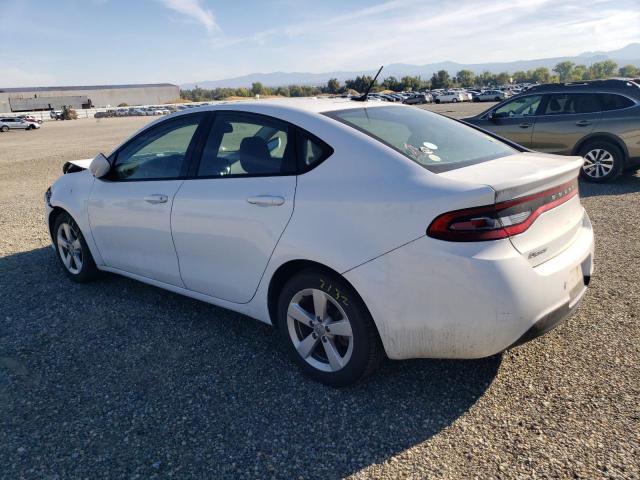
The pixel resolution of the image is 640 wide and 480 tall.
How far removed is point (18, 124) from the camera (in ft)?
153

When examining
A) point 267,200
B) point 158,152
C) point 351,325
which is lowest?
point 351,325

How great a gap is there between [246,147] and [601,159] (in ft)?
23.9

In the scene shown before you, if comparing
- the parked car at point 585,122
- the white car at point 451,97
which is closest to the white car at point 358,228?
the parked car at point 585,122

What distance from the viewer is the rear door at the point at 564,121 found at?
8.34 m

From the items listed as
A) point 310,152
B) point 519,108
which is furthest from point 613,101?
point 310,152

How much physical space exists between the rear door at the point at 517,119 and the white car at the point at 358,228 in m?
6.03

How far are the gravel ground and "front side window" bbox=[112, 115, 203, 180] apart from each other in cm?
116

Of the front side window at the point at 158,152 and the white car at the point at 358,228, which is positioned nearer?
the white car at the point at 358,228

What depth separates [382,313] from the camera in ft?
8.37

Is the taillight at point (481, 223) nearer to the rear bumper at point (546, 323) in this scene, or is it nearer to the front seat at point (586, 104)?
the rear bumper at point (546, 323)

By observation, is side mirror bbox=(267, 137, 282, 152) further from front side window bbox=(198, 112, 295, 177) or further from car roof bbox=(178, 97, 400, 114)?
car roof bbox=(178, 97, 400, 114)

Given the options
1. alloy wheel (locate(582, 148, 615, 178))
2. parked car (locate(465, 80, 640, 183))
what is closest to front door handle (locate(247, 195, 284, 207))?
alloy wheel (locate(582, 148, 615, 178))

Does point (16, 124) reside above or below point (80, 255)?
above

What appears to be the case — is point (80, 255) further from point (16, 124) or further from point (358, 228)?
point (16, 124)
